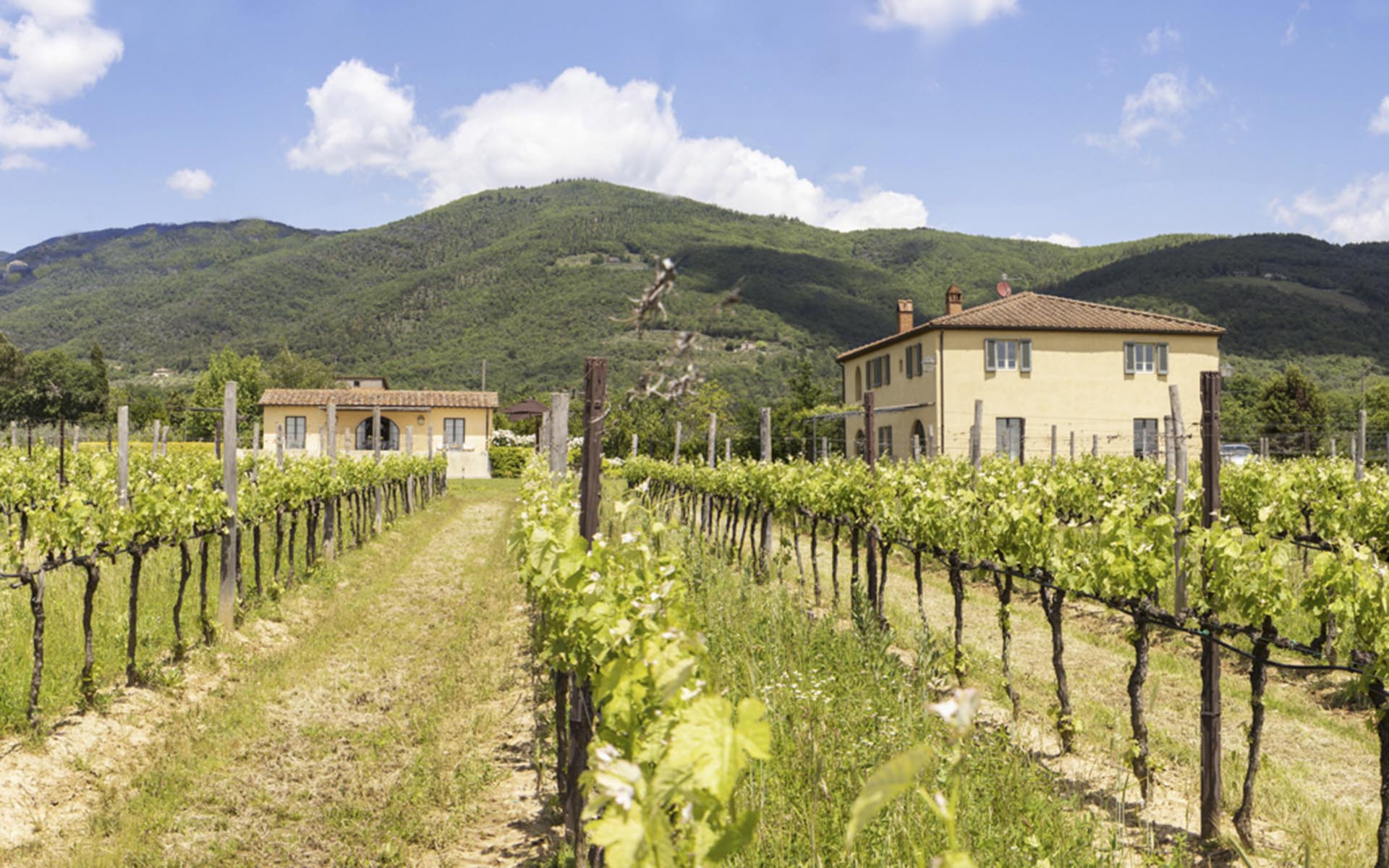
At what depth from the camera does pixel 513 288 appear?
10644 centimetres

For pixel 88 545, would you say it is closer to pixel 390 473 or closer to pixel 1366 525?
pixel 1366 525

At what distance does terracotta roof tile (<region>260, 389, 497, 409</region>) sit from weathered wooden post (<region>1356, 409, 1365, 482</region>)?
3262 cm

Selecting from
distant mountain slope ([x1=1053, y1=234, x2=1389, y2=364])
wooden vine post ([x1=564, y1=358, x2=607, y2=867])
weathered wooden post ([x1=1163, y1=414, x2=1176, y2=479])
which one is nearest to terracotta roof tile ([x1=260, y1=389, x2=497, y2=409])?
weathered wooden post ([x1=1163, y1=414, x2=1176, y2=479])

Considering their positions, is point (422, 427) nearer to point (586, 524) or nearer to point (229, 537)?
point (229, 537)

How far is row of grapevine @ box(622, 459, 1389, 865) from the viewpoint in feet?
15.8

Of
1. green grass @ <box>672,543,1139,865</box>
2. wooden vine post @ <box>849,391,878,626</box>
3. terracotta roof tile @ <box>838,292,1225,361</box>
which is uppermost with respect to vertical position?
terracotta roof tile @ <box>838,292,1225,361</box>

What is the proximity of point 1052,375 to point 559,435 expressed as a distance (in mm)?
26242

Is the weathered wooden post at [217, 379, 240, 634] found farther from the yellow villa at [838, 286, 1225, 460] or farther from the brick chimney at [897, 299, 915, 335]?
the brick chimney at [897, 299, 915, 335]

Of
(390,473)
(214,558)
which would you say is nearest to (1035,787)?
(214,558)

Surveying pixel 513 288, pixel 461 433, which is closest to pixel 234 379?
pixel 513 288

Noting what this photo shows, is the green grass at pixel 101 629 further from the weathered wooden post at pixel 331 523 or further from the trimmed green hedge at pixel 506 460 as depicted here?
the trimmed green hedge at pixel 506 460

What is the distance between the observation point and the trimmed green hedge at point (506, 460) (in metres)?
42.4

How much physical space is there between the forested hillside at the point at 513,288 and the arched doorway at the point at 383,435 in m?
19.6

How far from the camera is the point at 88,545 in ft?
22.8
